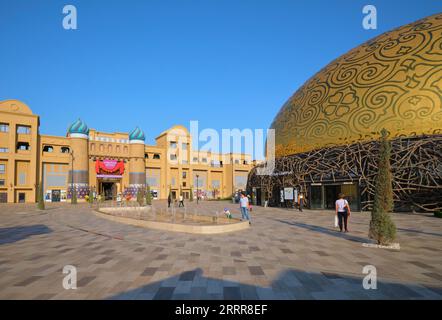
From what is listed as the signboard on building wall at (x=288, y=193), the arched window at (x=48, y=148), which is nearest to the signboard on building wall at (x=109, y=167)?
the arched window at (x=48, y=148)

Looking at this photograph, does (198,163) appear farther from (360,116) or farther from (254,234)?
(254,234)

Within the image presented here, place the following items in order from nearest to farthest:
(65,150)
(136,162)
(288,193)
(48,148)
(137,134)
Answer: (288,193) < (48,148) < (65,150) < (136,162) < (137,134)

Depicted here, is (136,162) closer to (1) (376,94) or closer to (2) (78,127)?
(2) (78,127)

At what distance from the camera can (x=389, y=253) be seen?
872cm

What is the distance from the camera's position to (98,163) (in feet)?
182

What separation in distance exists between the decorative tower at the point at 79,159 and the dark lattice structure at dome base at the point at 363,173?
39.3m

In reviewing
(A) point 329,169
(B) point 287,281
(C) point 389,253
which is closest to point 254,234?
(C) point 389,253

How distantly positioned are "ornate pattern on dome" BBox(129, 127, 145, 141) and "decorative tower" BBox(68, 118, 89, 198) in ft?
30.1

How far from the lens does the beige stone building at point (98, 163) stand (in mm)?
49531

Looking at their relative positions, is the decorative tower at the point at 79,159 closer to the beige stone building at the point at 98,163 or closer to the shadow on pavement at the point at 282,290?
the beige stone building at the point at 98,163

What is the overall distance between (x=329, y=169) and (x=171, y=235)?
16924 mm

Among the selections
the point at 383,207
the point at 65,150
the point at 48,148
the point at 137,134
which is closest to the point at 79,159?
the point at 65,150

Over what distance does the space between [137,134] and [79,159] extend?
12627 mm

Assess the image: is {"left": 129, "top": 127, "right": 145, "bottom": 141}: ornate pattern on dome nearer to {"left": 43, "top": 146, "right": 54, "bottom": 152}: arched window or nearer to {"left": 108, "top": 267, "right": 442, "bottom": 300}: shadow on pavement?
{"left": 43, "top": 146, "right": 54, "bottom": 152}: arched window
